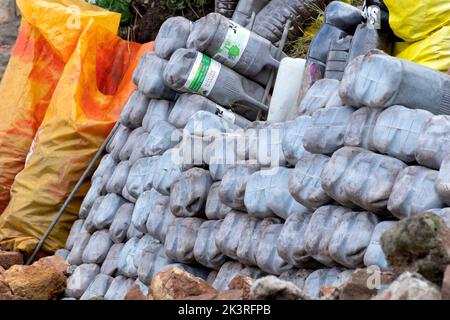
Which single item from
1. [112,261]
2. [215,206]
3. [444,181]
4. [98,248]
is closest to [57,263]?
[98,248]

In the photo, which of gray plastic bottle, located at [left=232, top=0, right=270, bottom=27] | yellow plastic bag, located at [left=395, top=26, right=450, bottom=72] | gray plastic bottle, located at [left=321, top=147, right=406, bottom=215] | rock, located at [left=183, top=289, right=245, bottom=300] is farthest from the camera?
gray plastic bottle, located at [left=232, top=0, right=270, bottom=27]

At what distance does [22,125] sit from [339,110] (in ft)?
11.0

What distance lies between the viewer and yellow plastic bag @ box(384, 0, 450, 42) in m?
5.08

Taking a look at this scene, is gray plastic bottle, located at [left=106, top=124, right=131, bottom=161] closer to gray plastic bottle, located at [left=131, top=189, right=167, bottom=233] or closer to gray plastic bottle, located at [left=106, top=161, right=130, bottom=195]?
gray plastic bottle, located at [left=106, top=161, right=130, bottom=195]

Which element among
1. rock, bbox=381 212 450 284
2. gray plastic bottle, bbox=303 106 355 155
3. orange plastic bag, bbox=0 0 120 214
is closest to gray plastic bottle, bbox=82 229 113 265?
orange plastic bag, bbox=0 0 120 214

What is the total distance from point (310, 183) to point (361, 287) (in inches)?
55.0

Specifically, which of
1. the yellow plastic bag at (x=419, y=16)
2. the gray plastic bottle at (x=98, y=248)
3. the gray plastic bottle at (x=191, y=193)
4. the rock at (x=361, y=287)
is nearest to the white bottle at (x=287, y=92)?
the gray plastic bottle at (x=191, y=193)

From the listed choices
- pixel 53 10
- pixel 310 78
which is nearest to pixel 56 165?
pixel 53 10

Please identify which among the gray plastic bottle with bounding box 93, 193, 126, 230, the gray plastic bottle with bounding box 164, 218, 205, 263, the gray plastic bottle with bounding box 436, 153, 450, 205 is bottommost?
the gray plastic bottle with bounding box 93, 193, 126, 230

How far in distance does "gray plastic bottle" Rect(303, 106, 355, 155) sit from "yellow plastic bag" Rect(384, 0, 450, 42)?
2.67 ft

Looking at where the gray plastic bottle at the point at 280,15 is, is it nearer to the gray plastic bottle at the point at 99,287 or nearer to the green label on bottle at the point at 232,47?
the green label on bottle at the point at 232,47

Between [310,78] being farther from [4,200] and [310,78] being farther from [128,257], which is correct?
[4,200]

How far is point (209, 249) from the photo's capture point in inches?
201

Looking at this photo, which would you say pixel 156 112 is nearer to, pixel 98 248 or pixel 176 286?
pixel 98 248
